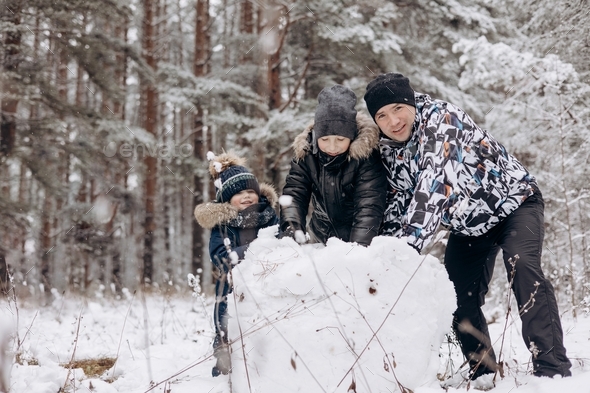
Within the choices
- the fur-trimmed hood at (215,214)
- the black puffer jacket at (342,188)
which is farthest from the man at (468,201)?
the fur-trimmed hood at (215,214)

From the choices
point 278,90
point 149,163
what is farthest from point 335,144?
point 149,163

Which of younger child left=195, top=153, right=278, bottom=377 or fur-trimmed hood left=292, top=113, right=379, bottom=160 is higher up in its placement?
fur-trimmed hood left=292, top=113, right=379, bottom=160

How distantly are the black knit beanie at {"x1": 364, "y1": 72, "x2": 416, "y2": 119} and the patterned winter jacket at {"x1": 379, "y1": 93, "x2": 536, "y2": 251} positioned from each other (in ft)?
0.35

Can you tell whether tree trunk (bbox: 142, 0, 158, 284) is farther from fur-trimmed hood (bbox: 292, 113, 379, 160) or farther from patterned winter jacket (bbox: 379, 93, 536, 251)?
patterned winter jacket (bbox: 379, 93, 536, 251)

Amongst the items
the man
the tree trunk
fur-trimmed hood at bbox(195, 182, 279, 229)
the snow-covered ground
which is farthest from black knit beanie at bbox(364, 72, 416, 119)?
the tree trunk

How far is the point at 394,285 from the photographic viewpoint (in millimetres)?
2264

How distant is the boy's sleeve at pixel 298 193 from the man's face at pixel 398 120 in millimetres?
692

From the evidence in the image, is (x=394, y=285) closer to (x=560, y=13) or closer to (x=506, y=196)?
(x=506, y=196)

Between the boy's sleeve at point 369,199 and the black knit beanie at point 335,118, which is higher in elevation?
the black knit beanie at point 335,118

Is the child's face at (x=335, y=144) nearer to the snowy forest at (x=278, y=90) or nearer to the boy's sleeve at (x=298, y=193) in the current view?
the boy's sleeve at (x=298, y=193)

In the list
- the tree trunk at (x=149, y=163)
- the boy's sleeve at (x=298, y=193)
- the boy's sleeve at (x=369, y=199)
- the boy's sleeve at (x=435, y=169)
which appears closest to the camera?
the boy's sleeve at (x=435, y=169)

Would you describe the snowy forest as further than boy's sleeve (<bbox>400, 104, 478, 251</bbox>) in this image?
Yes

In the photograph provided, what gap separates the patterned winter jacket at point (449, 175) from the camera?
2.43 m

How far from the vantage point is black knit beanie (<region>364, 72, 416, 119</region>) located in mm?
2693
